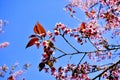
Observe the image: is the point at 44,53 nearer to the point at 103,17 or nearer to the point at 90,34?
the point at 90,34

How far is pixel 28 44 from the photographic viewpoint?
376cm

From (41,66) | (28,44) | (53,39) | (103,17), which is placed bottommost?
(41,66)

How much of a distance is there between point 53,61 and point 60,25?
2.40 ft

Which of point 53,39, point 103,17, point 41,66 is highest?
point 103,17

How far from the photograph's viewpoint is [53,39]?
4.43 meters

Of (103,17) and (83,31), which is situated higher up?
(103,17)

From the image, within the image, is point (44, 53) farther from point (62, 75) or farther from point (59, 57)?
point (62, 75)

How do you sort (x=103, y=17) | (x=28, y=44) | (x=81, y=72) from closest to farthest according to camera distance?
(x=28, y=44) < (x=81, y=72) < (x=103, y=17)

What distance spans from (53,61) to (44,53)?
199 millimetres

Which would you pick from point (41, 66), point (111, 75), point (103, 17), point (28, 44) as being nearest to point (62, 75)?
point (111, 75)

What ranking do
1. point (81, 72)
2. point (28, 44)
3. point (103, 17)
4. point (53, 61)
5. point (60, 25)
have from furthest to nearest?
point (103, 17), point (81, 72), point (60, 25), point (53, 61), point (28, 44)

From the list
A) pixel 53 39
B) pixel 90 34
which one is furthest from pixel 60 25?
pixel 90 34

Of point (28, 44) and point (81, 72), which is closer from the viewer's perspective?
point (28, 44)

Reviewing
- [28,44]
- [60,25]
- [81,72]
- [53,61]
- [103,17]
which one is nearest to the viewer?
[28,44]
